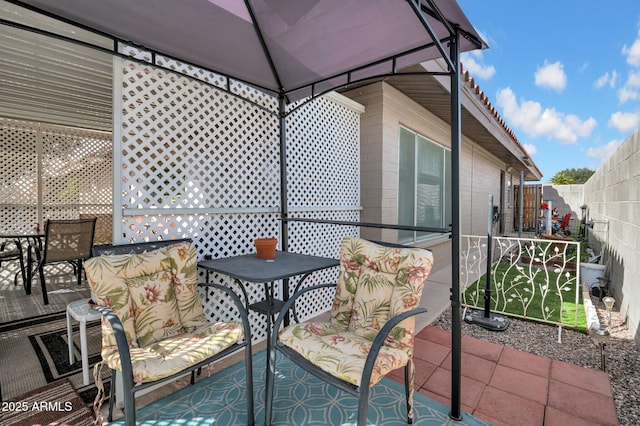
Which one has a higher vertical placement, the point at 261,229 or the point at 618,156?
the point at 618,156

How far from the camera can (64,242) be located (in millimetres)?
4219

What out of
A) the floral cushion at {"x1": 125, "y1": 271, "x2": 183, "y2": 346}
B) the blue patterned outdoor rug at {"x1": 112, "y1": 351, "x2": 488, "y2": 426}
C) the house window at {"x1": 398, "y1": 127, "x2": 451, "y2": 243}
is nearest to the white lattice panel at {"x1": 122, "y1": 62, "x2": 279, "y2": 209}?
the floral cushion at {"x1": 125, "y1": 271, "x2": 183, "y2": 346}

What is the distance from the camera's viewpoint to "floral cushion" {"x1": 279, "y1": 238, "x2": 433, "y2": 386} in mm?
1702

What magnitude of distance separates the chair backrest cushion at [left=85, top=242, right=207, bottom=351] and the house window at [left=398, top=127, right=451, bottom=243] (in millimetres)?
3463

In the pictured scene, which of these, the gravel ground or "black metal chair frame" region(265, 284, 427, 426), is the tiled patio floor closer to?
the gravel ground

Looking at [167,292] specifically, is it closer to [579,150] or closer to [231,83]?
[231,83]

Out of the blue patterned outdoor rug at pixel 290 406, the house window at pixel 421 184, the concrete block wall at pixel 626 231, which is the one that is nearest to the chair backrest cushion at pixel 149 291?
the blue patterned outdoor rug at pixel 290 406

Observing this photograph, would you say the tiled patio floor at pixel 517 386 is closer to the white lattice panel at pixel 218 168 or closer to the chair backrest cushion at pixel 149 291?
the white lattice panel at pixel 218 168

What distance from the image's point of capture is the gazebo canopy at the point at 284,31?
1.90m

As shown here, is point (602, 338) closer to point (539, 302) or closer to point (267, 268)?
point (539, 302)

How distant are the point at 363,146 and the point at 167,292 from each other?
327cm

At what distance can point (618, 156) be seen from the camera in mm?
4508

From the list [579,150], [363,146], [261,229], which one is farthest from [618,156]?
[579,150]

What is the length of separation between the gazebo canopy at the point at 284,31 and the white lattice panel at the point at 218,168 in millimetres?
280
